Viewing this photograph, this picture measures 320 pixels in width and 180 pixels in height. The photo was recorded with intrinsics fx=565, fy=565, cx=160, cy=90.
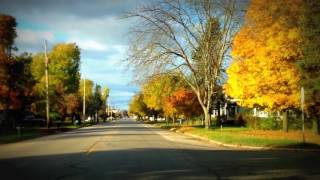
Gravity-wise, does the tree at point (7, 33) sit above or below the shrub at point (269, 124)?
above

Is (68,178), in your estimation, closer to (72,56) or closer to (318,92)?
(318,92)

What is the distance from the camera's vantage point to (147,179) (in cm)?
1498

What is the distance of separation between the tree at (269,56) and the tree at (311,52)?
29.1 inches

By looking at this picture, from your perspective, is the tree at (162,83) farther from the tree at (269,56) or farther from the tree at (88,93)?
the tree at (88,93)

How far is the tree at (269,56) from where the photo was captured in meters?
35.4

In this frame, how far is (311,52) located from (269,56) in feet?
11.7

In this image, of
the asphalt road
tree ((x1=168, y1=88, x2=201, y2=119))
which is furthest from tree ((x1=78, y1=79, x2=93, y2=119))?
the asphalt road

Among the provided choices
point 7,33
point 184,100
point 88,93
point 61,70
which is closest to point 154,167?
point 7,33

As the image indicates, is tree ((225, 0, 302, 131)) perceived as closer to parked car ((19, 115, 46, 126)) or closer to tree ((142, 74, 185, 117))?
tree ((142, 74, 185, 117))

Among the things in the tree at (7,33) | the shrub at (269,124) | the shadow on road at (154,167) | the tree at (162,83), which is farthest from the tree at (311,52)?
the tree at (7,33)

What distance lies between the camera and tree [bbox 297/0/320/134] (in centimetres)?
3284

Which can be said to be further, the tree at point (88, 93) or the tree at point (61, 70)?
the tree at point (88, 93)

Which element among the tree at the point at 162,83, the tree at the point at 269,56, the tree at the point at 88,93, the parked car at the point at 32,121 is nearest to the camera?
the tree at the point at 269,56

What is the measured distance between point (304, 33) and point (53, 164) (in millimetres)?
19433
